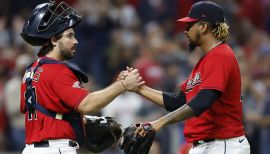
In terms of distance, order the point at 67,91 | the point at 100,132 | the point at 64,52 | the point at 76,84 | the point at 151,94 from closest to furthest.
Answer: the point at 67,91, the point at 76,84, the point at 64,52, the point at 100,132, the point at 151,94

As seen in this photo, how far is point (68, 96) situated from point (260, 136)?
15.9 feet

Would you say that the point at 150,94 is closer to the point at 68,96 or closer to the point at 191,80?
the point at 191,80

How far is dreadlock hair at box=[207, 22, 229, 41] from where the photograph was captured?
7176 mm

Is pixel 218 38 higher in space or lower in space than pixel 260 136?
higher

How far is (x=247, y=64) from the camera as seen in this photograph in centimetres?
1250

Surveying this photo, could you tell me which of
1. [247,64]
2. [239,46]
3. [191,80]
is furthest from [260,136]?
[191,80]

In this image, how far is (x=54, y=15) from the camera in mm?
7152

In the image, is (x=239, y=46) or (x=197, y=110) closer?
(x=197, y=110)

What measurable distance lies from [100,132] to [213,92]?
52.9 inches

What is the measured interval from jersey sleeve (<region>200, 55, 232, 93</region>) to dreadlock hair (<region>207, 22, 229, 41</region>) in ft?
0.93

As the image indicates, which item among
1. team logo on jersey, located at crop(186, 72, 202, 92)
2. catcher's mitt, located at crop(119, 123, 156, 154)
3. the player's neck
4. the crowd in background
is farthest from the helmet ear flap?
the crowd in background

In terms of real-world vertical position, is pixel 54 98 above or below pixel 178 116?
above

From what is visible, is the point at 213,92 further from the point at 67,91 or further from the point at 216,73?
the point at 67,91

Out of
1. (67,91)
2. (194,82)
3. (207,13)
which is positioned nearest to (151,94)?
(194,82)
